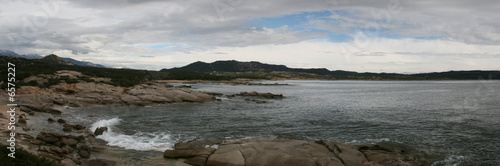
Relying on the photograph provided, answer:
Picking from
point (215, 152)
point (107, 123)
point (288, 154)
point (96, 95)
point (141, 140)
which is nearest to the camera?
point (288, 154)

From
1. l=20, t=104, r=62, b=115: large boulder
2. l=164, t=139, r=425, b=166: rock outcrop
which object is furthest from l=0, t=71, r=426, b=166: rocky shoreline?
l=20, t=104, r=62, b=115: large boulder

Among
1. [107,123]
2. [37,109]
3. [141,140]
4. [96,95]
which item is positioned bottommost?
[141,140]

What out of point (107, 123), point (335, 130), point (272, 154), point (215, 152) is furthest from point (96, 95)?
point (272, 154)

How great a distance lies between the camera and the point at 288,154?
14703 mm

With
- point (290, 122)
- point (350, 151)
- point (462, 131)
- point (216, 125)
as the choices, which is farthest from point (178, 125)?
point (462, 131)

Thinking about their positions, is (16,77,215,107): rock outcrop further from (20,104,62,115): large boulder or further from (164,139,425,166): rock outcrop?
(164,139,425,166): rock outcrop

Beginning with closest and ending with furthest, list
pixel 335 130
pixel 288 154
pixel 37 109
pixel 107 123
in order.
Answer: pixel 288 154 < pixel 335 130 < pixel 107 123 < pixel 37 109

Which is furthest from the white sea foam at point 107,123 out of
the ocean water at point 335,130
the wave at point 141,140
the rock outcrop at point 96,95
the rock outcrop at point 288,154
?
the rock outcrop at point 288,154

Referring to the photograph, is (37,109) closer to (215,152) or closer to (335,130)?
(215,152)

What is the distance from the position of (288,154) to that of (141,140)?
11.1 metres

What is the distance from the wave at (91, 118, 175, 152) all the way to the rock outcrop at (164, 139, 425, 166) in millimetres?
2060

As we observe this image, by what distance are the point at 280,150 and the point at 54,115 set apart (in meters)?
24.1

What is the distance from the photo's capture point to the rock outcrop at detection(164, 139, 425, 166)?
14.2 metres

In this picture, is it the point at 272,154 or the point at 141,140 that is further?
the point at 141,140
